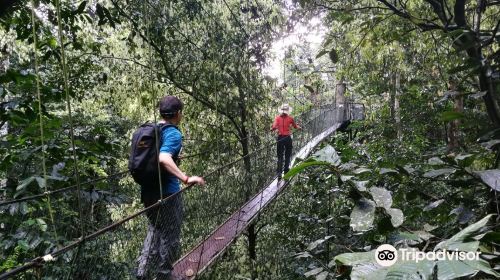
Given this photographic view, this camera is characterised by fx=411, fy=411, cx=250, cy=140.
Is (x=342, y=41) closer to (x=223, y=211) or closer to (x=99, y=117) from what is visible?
(x=223, y=211)

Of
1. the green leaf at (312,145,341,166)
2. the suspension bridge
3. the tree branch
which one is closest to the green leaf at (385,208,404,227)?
the green leaf at (312,145,341,166)

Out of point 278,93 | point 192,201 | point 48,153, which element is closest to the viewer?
point 48,153

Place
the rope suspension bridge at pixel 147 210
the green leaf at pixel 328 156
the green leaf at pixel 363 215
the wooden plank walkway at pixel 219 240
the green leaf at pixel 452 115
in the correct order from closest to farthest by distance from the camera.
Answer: the green leaf at pixel 363 215, the green leaf at pixel 328 156, the green leaf at pixel 452 115, the rope suspension bridge at pixel 147 210, the wooden plank walkway at pixel 219 240

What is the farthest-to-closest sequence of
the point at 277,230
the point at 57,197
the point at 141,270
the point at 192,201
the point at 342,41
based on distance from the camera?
the point at 277,230
the point at 342,41
the point at 192,201
the point at 57,197
the point at 141,270

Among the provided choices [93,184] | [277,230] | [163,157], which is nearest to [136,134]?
[163,157]

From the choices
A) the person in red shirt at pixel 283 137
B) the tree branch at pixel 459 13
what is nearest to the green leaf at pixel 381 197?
the tree branch at pixel 459 13

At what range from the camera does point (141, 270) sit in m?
1.33

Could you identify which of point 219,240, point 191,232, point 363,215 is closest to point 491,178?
point 363,215

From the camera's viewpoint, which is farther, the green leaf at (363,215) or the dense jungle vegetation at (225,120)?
the dense jungle vegetation at (225,120)

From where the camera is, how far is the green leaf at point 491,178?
561mm

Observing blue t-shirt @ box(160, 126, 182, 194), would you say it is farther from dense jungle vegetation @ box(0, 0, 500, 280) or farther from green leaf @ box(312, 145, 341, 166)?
green leaf @ box(312, 145, 341, 166)

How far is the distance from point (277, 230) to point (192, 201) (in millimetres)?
2160

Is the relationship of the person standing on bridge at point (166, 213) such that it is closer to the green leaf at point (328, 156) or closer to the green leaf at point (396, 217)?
the green leaf at point (328, 156)

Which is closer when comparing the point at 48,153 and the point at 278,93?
the point at 48,153
